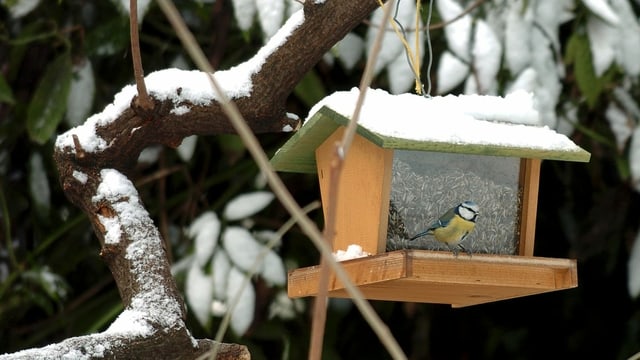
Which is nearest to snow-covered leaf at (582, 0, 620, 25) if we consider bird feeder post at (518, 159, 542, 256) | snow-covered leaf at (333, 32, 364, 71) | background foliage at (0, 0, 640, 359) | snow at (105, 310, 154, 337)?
background foliage at (0, 0, 640, 359)

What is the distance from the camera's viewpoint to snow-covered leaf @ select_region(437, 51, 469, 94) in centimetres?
222

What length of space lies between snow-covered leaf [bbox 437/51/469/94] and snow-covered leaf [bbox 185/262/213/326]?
68 cm

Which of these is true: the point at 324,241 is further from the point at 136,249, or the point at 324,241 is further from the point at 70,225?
the point at 70,225

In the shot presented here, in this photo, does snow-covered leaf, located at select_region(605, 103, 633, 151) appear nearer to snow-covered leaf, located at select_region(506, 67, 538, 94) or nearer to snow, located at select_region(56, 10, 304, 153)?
snow-covered leaf, located at select_region(506, 67, 538, 94)

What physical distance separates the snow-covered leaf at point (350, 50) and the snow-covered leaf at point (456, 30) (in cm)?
32

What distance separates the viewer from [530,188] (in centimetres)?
167

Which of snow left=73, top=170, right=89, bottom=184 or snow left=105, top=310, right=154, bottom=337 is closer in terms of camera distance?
snow left=105, top=310, right=154, bottom=337

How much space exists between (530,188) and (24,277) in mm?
1617

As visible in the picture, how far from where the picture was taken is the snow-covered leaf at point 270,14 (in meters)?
2.13

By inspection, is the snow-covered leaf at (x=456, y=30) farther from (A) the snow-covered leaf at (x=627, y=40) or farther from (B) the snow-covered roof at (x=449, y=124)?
(B) the snow-covered roof at (x=449, y=124)

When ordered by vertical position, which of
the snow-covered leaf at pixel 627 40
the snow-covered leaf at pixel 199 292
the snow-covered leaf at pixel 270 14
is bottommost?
the snow-covered leaf at pixel 199 292

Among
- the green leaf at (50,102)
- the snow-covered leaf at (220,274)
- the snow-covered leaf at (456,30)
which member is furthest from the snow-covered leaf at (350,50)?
the green leaf at (50,102)

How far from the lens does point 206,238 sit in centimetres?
242

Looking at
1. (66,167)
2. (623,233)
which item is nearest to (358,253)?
(66,167)
